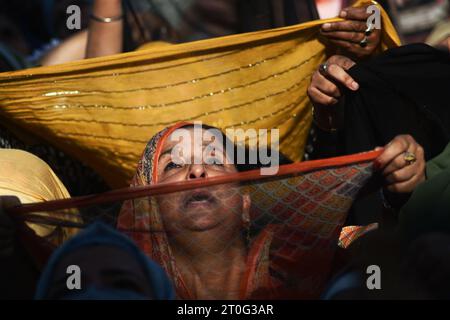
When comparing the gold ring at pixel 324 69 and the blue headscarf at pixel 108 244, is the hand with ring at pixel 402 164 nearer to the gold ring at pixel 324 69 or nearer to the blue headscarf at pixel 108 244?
the gold ring at pixel 324 69

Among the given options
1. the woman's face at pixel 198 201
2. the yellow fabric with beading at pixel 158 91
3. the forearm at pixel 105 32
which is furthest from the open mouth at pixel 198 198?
the forearm at pixel 105 32

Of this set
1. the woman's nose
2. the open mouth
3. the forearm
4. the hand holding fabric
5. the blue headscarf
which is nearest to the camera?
the blue headscarf

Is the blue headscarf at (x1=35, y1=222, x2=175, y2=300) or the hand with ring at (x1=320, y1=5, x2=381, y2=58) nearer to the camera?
the blue headscarf at (x1=35, y1=222, x2=175, y2=300)

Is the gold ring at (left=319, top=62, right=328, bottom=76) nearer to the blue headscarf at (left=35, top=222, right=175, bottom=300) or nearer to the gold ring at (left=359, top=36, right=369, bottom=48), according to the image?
the gold ring at (left=359, top=36, right=369, bottom=48)

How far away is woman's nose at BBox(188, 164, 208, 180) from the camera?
2855 mm

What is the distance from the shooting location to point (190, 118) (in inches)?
128

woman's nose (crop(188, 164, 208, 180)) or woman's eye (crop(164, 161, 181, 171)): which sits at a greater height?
woman's eye (crop(164, 161, 181, 171))

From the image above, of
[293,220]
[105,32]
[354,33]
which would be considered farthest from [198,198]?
[105,32]

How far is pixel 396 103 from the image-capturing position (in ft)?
9.85

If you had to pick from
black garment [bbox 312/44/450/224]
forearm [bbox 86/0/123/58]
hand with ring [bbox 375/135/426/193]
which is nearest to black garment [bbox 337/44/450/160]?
black garment [bbox 312/44/450/224]

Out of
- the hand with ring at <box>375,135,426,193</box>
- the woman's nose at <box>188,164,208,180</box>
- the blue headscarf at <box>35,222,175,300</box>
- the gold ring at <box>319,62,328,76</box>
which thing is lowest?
the blue headscarf at <box>35,222,175,300</box>

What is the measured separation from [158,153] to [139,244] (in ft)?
1.72

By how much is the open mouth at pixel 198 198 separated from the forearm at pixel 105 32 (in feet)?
4.01

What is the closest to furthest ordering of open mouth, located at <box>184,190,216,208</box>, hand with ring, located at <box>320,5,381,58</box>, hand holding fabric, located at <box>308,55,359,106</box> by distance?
open mouth, located at <box>184,190,216,208</box> < hand holding fabric, located at <box>308,55,359,106</box> < hand with ring, located at <box>320,5,381,58</box>
